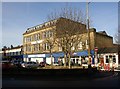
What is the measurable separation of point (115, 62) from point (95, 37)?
722cm

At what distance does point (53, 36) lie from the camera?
39.3m

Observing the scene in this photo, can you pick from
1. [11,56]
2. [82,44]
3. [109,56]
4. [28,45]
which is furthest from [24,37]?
[109,56]

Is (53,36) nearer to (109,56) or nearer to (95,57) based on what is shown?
Result: (95,57)

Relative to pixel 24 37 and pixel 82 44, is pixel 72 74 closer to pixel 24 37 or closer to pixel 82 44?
pixel 82 44

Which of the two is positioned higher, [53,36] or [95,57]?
[53,36]

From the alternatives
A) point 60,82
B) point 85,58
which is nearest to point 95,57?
point 85,58

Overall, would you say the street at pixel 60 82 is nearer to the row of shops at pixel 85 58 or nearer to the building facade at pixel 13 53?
the row of shops at pixel 85 58

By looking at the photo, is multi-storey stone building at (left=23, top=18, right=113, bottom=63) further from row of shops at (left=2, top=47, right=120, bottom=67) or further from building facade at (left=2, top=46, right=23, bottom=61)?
building facade at (left=2, top=46, right=23, bottom=61)

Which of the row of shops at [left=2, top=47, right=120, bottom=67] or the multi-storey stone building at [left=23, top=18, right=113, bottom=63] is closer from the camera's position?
the multi-storey stone building at [left=23, top=18, right=113, bottom=63]

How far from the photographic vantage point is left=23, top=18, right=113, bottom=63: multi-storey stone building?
34969mm

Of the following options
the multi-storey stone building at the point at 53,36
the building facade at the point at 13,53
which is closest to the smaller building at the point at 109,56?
the multi-storey stone building at the point at 53,36

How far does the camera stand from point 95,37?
45.2 metres

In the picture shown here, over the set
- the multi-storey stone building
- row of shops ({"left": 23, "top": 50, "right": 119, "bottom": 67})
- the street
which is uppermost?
the multi-storey stone building

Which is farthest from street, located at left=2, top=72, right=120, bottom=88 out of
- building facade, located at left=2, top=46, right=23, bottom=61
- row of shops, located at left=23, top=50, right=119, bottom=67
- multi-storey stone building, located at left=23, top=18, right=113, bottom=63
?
building facade, located at left=2, top=46, right=23, bottom=61
